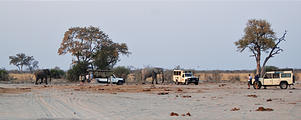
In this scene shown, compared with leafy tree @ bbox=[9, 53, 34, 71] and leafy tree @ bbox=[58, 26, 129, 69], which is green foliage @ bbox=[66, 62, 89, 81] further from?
leafy tree @ bbox=[9, 53, 34, 71]

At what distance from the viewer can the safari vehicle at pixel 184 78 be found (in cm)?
5081

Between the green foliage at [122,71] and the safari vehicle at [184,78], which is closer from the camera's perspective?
the safari vehicle at [184,78]

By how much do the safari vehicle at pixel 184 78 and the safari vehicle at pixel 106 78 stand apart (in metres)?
7.12

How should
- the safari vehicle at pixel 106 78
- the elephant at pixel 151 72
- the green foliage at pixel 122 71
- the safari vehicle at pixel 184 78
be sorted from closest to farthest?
the safari vehicle at pixel 106 78 → the safari vehicle at pixel 184 78 → the elephant at pixel 151 72 → the green foliage at pixel 122 71

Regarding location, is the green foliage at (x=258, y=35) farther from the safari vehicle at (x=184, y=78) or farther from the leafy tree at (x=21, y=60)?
the leafy tree at (x=21, y=60)

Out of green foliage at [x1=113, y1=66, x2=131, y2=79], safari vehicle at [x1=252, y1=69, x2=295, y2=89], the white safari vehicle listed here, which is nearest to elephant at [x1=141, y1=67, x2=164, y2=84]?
green foliage at [x1=113, y1=66, x2=131, y2=79]

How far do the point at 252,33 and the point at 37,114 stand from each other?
47344 mm

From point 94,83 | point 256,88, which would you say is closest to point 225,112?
point 256,88

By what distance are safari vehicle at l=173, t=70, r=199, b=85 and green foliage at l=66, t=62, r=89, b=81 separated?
13649 millimetres

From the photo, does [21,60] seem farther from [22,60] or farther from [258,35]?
[258,35]

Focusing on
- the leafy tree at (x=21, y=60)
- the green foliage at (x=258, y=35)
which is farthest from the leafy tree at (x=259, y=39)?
the leafy tree at (x=21, y=60)

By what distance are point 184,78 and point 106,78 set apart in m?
9.61

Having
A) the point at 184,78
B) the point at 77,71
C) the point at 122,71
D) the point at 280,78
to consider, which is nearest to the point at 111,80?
the point at 184,78

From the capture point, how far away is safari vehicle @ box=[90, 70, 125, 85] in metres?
49.9
